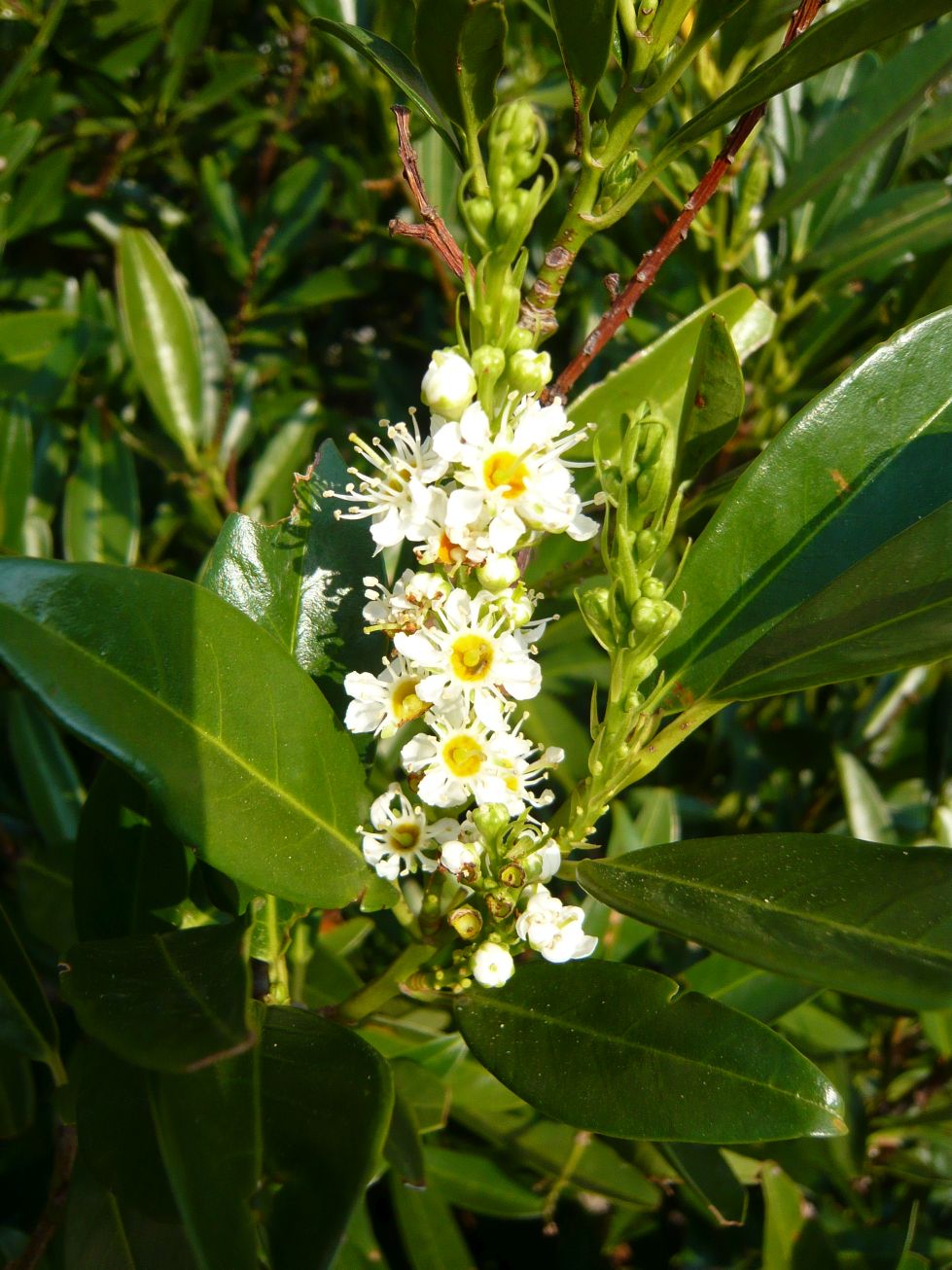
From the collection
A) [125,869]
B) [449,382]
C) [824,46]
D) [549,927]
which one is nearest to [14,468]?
[125,869]

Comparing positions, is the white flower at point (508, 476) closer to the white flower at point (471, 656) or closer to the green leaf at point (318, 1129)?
the white flower at point (471, 656)

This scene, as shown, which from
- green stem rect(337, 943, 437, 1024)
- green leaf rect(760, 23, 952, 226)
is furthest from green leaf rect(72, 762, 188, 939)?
green leaf rect(760, 23, 952, 226)

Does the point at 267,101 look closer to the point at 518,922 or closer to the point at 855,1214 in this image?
the point at 518,922

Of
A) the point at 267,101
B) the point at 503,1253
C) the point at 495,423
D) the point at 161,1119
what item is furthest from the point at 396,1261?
the point at 267,101

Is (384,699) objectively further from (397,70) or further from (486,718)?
(397,70)

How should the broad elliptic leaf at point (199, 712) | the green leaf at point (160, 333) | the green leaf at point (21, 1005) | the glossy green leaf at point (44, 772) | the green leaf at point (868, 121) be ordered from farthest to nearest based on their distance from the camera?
the green leaf at point (160, 333)
the glossy green leaf at point (44, 772)
the green leaf at point (868, 121)
the green leaf at point (21, 1005)
the broad elliptic leaf at point (199, 712)

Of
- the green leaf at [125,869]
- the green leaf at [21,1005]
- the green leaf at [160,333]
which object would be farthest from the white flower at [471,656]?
the green leaf at [160,333]

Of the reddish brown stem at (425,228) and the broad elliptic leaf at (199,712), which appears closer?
the broad elliptic leaf at (199,712)
